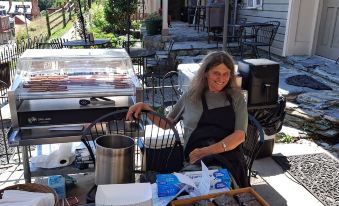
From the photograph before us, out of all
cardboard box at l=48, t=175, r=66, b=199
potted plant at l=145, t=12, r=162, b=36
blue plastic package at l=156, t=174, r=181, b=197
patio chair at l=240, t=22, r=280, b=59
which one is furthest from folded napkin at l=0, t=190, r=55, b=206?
potted plant at l=145, t=12, r=162, b=36

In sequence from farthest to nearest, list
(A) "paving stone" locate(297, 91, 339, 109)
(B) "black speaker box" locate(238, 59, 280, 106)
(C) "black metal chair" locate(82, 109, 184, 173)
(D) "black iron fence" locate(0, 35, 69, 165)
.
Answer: (A) "paving stone" locate(297, 91, 339, 109), (D) "black iron fence" locate(0, 35, 69, 165), (B) "black speaker box" locate(238, 59, 280, 106), (C) "black metal chair" locate(82, 109, 184, 173)

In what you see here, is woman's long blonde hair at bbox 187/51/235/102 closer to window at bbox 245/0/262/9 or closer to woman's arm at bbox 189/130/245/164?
woman's arm at bbox 189/130/245/164

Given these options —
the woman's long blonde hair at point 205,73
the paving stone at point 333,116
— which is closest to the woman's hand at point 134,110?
the woman's long blonde hair at point 205,73

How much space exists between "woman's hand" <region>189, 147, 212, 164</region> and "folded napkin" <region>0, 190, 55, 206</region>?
38.6 inches

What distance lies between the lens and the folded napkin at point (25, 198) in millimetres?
1236

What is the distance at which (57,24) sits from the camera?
22203mm

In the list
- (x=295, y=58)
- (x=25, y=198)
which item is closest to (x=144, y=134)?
(x=25, y=198)

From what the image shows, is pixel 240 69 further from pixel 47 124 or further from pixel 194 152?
pixel 47 124

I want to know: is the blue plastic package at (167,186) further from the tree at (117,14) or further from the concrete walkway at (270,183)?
the tree at (117,14)

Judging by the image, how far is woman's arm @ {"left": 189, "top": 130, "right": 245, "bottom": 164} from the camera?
2080 millimetres

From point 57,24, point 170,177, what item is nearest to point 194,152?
point 170,177

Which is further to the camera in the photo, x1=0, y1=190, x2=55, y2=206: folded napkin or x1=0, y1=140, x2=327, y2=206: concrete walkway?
x1=0, y1=140, x2=327, y2=206: concrete walkway

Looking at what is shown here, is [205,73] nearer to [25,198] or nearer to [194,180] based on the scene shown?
[194,180]

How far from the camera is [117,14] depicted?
12625 millimetres
